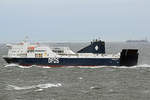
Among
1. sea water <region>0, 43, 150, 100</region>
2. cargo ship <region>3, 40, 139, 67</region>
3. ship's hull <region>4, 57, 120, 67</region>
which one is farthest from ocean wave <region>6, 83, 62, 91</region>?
cargo ship <region>3, 40, 139, 67</region>

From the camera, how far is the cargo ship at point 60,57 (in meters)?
55.1

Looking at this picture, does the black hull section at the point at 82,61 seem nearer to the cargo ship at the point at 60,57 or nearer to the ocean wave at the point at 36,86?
the cargo ship at the point at 60,57

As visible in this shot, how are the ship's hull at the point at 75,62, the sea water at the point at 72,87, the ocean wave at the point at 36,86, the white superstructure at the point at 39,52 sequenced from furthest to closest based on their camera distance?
the white superstructure at the point at 39,52 < the ship's hull at the point at 75,62 < the ocean wave at the point at 36,86 < the sea water at the point at 72,87

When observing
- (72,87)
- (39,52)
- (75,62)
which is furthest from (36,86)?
(39,52)

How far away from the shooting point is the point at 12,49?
5806 centimetres

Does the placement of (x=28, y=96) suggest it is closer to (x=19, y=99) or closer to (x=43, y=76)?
(x=19, y=99)

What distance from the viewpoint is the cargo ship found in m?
55.1

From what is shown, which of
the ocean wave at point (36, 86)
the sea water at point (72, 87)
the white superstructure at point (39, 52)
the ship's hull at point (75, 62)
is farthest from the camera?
the white superstructure at point (39, 52)

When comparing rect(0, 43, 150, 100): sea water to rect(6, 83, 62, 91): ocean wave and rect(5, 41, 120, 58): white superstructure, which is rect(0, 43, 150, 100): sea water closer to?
rect(6, 83, 62, 91): ocean wave

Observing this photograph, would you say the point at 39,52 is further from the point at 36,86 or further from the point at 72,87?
the point at 72,87

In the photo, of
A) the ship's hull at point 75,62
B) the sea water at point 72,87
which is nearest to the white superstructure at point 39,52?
the ship's hull at point 75,62

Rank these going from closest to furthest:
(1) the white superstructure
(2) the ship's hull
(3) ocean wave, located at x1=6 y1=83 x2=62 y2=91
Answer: (3) ocean wave, located at x1=6 y1=83 x2=62 y2=91, (2) the ship's hull, (1) the white superstructure

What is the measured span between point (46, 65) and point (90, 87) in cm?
2168

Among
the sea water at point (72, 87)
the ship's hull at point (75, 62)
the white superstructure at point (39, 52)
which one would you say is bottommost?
the sea water at point (72, 87)
